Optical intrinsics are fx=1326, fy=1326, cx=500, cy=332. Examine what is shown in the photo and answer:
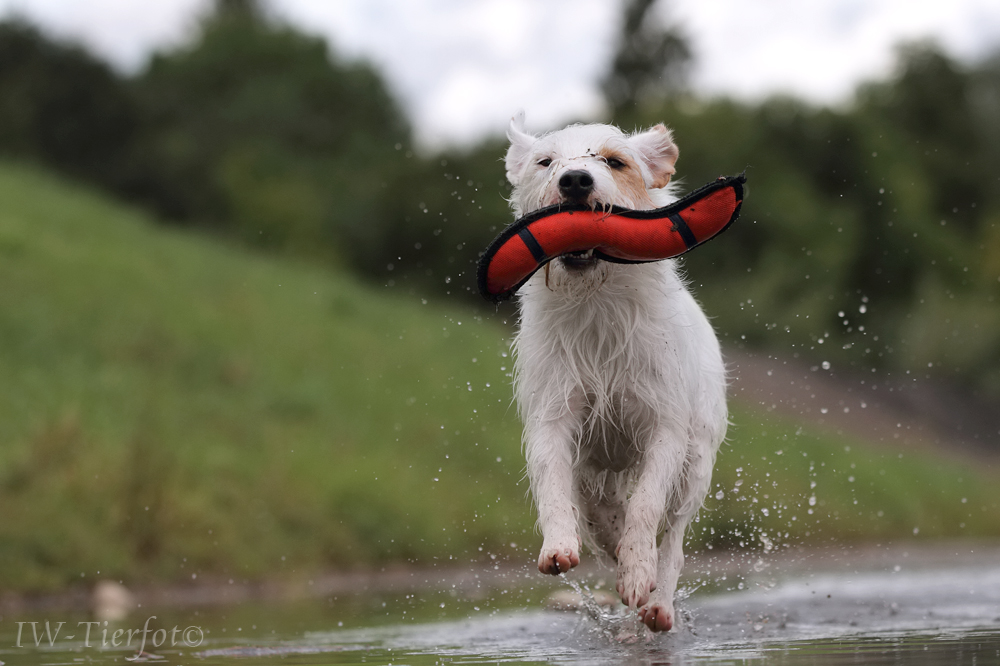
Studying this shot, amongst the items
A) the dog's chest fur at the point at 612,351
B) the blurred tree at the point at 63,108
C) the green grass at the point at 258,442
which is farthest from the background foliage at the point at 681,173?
the dog's chest fur at the point at 612,351

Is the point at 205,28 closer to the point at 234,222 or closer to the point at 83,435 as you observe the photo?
the point at 234,222

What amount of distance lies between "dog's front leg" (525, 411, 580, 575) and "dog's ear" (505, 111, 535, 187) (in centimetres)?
133

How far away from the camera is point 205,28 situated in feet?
256

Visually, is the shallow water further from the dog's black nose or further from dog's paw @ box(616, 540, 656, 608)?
the dog's black nose

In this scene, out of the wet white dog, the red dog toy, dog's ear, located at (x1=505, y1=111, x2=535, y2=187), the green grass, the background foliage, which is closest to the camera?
the red dog toy

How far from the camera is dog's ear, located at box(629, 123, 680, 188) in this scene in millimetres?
6934

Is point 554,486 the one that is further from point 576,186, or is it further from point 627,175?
point 627,175

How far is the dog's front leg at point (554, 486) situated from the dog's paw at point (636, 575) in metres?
0.33

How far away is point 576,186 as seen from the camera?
20.3ft

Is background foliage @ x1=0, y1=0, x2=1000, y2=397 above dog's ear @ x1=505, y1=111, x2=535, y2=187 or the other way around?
above

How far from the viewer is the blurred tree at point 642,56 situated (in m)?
53.2

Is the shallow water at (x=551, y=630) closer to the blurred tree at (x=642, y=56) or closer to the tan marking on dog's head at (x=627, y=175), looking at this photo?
the tan marking on dog's head at (x=627, y=175)

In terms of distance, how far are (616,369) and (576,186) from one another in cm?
113

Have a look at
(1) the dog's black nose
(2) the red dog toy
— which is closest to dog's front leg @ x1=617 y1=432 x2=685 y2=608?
(2) the red dog toy
